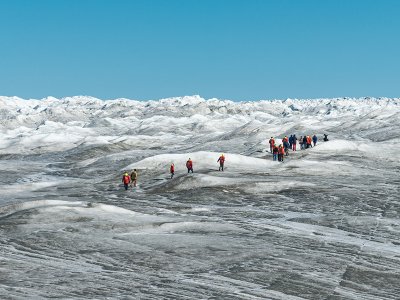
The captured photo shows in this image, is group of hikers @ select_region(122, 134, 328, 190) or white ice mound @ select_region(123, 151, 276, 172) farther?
white ice mound @ select_region(123, 151, 276, 172)

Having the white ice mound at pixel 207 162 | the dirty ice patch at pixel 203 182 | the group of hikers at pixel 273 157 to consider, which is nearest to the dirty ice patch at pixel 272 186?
the dirty ice patch at pixel 203 182

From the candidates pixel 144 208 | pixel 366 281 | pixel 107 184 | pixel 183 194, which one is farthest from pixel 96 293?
pixel 107 184

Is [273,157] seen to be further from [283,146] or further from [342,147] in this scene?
[342,147]

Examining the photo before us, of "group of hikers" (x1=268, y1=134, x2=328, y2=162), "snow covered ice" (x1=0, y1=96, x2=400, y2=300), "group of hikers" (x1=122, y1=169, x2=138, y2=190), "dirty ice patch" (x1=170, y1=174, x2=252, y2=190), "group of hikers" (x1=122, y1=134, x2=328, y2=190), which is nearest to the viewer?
"snow covered ice" (x1=0, y1=96, x2=400, y2=300)

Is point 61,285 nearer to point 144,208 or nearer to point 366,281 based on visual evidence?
point 366,281

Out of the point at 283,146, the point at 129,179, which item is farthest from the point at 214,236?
the point at 283,146

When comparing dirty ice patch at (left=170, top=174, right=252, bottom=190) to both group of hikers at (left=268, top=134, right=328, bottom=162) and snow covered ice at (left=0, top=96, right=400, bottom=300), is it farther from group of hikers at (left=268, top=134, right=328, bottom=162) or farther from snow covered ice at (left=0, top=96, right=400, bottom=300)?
group of hikers at (left=268, top=134, right=328, bottom=162)

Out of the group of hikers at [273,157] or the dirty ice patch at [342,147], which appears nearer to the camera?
the group of hikers at [273,157]

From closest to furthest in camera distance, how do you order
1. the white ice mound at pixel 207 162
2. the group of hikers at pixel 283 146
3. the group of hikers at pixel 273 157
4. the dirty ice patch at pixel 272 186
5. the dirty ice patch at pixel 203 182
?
1. the dirty ice patch at pixel 272 186
2. the dirty ice patch at pixel 203 182
3. the group of hikers at pixel 273 157
4. the white ice mound at pixel 207 162
5. the group of hikers at pixel 283 146

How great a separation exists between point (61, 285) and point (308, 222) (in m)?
15.2

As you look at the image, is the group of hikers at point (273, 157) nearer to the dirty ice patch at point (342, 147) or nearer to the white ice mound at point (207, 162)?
the white ice mound at point (207, 162)

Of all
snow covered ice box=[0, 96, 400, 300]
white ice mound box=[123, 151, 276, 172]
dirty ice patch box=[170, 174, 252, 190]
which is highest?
white ice mound box=[123, 151, 276, 172]

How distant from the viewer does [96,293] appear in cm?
1758

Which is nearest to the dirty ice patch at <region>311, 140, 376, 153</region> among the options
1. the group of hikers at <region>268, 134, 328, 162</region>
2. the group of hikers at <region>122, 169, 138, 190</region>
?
the group of hikers at <region>268, 134, 328, 162</region>
